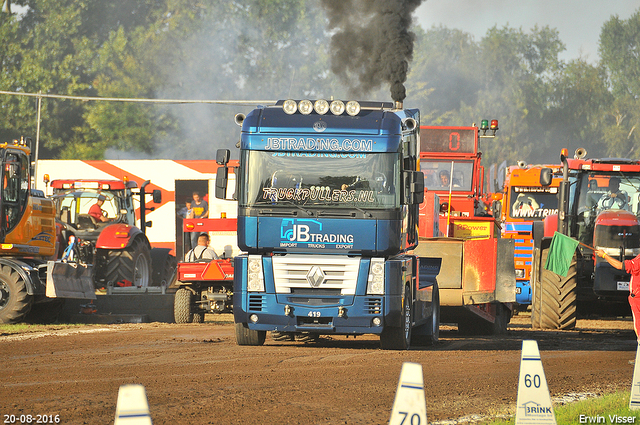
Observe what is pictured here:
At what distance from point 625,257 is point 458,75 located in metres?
59.4

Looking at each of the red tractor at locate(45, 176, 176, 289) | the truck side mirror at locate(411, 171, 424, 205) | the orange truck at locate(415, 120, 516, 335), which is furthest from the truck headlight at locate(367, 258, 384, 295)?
the red tractor at locate(45, 176, 176, 289)

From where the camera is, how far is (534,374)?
6418 millimetres

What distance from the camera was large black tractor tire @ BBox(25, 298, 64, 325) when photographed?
18.2m

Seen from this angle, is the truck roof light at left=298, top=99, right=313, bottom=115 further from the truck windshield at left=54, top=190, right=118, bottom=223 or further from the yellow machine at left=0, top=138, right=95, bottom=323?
the truck windshield at left=54, top=190, right=118, bottom=223

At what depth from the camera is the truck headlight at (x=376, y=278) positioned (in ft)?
38.8

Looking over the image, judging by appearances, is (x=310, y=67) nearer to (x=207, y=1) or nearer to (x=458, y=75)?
(x=207, y=1)

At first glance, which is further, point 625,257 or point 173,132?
point 173,132

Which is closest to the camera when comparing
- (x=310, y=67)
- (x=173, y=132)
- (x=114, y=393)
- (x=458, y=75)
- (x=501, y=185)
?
(x=114, y=393)

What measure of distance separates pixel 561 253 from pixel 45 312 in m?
9.86

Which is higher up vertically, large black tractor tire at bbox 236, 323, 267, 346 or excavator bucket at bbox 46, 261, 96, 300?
excavator bucket at bbox 46, 261, 96, 300

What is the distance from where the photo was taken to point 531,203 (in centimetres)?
2277

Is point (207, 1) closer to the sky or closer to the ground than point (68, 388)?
closer to the sky

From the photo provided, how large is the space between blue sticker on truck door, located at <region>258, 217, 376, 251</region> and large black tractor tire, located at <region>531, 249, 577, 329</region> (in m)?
5.03

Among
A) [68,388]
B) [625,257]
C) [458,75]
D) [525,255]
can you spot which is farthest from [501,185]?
[458,75]
